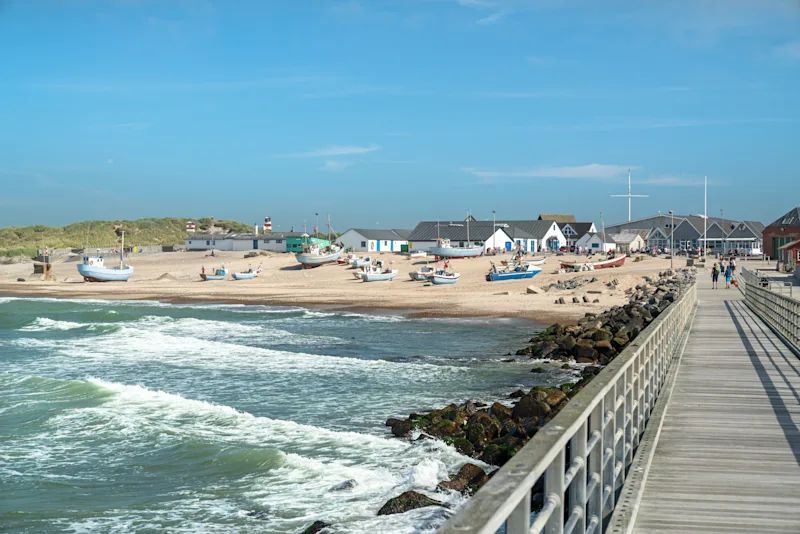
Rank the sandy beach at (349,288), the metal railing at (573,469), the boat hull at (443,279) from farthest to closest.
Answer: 1. the boat hull at (443,279)
2. the sandy beach at (349,288)
3. the metal railing at (573,469)

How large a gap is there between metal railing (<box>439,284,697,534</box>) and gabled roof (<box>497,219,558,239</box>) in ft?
355

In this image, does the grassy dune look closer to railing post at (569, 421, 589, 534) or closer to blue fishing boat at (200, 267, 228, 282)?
blue fishing boat at (200, 267, 228, 282)

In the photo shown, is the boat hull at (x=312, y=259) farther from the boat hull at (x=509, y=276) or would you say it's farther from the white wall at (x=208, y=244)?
the white wall at (x=208, y=244)

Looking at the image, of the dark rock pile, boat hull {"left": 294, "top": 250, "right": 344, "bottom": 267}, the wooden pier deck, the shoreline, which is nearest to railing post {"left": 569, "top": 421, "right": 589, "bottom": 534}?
the wooden pier deck

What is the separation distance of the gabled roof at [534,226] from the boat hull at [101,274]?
193 feet

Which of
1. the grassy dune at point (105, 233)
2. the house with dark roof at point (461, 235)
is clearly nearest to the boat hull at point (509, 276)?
the house with dark roof at point (461, 235)

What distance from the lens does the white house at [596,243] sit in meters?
113

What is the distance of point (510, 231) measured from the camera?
109438mm

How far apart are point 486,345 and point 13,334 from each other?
20300 millimetres

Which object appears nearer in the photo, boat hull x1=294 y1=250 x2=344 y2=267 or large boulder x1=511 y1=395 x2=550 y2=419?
large boulder x1=511 y1=395 x2=550 y2=419

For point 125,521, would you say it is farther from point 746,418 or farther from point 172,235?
point 172,235

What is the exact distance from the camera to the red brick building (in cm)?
7519

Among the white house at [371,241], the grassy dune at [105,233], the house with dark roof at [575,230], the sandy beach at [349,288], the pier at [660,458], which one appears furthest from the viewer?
the grassy dune at [105,233]

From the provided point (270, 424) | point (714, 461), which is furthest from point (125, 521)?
point (714, 461)
